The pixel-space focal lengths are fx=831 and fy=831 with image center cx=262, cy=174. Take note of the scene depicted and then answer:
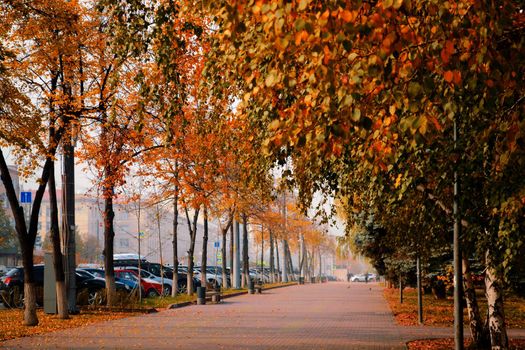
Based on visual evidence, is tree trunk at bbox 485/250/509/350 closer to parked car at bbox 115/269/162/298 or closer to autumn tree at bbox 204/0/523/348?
autumn tree at bbox 204/0/523/348

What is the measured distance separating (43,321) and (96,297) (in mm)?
6025

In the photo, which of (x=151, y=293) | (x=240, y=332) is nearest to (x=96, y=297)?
(x=240, y=332)

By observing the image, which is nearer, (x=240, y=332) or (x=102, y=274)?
(x=240, y=332)

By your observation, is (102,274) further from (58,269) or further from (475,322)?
(475,322)

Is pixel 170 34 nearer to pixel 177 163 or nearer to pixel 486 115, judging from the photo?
pixel 486 115

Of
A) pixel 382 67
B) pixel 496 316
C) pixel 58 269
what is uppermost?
pixel 382 67

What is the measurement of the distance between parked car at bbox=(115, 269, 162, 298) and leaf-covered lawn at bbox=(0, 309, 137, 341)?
1273cm

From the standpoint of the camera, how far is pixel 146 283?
40594 millimetres

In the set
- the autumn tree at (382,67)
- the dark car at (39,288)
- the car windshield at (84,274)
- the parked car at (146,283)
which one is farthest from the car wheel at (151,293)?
the autumn tree at (382,67)

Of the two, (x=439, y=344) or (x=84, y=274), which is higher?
(x=84, y=274)

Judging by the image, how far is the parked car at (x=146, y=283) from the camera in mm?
40322

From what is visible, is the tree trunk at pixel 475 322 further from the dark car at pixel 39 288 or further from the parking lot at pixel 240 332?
the dark car at pixel 39 288

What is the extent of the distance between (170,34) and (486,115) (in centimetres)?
365

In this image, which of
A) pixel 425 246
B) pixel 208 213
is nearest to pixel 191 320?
pixel 425 246
